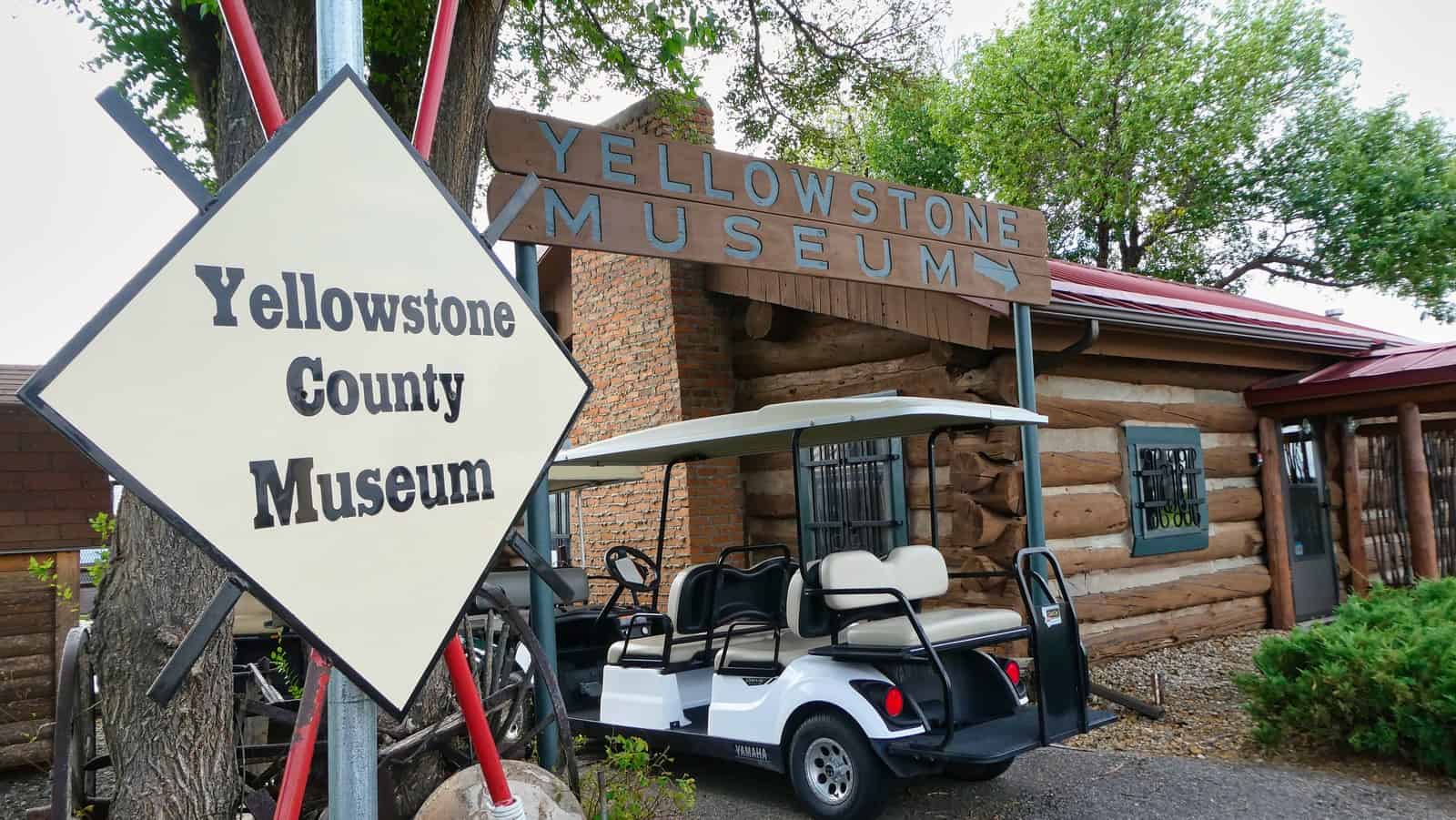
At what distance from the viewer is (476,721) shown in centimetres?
248

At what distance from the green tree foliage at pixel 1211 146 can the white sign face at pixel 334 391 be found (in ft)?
70.6

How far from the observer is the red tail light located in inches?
191

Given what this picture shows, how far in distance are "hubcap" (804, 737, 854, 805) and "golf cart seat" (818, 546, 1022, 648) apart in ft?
1.81

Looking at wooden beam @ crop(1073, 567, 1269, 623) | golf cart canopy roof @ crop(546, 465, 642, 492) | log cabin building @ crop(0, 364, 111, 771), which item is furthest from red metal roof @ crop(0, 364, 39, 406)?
wooden beam @ crop(1073, 567, 1269, 623)

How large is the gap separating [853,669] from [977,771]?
3.75 feet

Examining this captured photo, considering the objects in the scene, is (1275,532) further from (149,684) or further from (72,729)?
(72,729)

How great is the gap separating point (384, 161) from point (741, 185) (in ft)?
12.1

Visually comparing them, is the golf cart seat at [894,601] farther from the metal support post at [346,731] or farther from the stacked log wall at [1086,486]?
the metal support post at [346,731]

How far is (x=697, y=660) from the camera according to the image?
20.2 ft

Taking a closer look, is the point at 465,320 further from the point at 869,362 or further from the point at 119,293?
the point at 869,362

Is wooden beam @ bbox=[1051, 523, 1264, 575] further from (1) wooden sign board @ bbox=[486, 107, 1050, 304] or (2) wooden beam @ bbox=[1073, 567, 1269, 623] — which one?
(1) wooden sign board @ bbox=[486, 107, 1050, 304]

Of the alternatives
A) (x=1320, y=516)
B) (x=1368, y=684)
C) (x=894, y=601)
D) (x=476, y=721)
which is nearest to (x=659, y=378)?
(x=894, y=601)

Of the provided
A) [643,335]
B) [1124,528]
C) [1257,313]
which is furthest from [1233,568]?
[643,335]

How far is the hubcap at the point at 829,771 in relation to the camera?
16.4 feet
